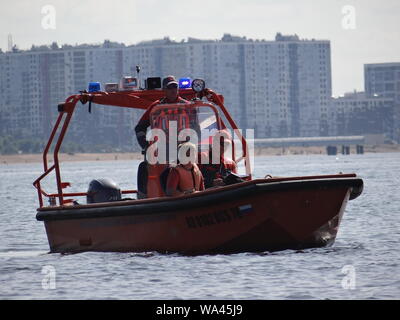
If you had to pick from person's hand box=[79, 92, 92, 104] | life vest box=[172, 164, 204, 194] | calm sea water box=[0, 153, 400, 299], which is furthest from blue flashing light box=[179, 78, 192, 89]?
calm sea water box=[0, 153, 400, 299]

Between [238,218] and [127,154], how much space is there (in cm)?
15985

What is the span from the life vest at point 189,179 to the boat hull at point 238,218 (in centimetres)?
43

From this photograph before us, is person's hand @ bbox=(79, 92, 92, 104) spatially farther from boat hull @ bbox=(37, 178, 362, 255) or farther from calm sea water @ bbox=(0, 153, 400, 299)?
calm sea water @ bbox=(0, 153, 400, 299)

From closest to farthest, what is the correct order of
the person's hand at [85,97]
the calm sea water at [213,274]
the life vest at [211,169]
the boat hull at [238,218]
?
the calm sea water at [213,274] < the boat hull at [238,218] < the life vest at [211,169] < the person's hand at [85,97]

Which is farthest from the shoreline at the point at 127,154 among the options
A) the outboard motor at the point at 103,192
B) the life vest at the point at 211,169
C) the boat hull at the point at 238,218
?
the boat hull at the point at 238,218

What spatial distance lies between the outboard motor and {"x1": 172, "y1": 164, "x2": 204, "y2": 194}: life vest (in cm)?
225

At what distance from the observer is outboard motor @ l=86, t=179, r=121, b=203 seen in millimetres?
19828

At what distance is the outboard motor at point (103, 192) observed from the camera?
19.8 metres

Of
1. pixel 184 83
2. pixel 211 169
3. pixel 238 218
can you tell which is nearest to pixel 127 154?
pixel 184 83

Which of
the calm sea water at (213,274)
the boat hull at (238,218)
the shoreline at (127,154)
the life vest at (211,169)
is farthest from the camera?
the shoreline at (127,154)

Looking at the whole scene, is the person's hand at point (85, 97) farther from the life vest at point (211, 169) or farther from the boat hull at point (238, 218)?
the life vest at point (211, 169)

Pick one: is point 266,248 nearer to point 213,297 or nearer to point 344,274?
point 344,274
